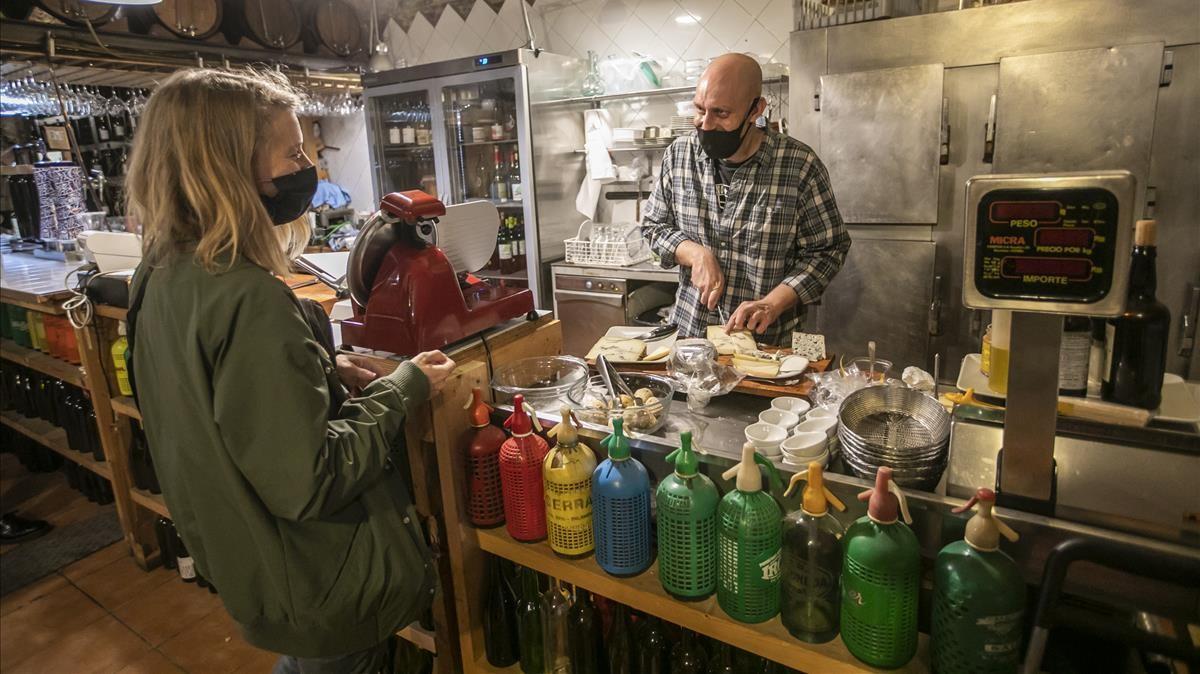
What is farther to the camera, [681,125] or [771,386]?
[681,125]

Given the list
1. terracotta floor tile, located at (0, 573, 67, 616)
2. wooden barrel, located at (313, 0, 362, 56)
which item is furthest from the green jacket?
wooden barrel, located at (313, 0, 362, 56)

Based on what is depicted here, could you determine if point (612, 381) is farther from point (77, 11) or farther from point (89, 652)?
point (77, 11)

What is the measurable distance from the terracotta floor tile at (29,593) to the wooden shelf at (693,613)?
2432 mm

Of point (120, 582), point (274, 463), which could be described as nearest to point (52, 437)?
point (120, 582)

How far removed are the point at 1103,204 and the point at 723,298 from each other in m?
1.76

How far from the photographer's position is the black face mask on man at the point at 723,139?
2.42 meters

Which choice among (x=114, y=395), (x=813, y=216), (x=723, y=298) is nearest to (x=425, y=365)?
(x=723, y=298)

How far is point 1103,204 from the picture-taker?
89cm

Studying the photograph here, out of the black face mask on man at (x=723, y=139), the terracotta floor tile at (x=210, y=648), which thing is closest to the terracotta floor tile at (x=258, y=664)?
the terracotta floor tile at (x=210, y=648)

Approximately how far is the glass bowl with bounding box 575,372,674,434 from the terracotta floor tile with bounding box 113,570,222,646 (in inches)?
73.4

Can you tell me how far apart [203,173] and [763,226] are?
1845 millimetres

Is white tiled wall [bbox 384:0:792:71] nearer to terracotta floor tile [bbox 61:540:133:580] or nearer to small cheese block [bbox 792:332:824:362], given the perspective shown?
small cheese block [bbox 792:332:824:362]

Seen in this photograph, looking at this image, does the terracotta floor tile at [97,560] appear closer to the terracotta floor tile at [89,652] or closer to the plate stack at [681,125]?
the terracotta floor tile at [89,652]

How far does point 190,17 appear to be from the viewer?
4.65 m
